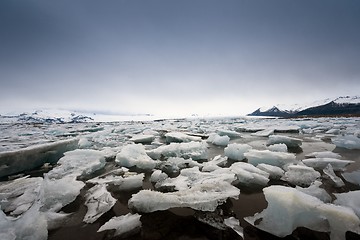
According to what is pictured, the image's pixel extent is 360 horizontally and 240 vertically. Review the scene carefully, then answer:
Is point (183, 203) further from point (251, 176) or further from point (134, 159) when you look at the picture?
point (134, 159)

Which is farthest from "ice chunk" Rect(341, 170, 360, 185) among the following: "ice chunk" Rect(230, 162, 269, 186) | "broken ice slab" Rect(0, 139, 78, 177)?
"broken ice slab" Rect(0, 139, 78, 177)

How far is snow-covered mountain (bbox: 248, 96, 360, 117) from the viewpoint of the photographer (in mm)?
73325

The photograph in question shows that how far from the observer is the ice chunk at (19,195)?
202 centimetres

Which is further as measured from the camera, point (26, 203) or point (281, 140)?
point (281, 140)

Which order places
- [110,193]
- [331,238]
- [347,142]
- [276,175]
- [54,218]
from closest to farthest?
1. [331,238]
2. [54,218]
3. [110,193]
4. [276,175]
5. [347,142]

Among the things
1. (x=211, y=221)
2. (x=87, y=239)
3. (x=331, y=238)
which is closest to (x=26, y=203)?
(x=87, y=239)

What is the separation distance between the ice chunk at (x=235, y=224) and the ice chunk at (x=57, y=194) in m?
1.73

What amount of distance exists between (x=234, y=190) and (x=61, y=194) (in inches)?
77.7

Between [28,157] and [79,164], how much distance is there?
1.04m

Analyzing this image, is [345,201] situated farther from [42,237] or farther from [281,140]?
[281,140]

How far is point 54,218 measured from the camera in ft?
5.89

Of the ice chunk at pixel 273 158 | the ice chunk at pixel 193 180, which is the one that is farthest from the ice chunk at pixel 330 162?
the ice chunk at pixel 193 180

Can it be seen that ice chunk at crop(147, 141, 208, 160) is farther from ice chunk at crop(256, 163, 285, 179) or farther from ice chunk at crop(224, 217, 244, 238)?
ice chunk at crop(224, 217, 244, 238)

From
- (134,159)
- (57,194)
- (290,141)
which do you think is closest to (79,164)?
(134,159)
